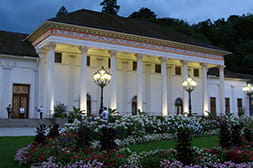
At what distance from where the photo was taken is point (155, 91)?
118ft

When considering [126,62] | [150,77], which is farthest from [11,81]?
[150,77]

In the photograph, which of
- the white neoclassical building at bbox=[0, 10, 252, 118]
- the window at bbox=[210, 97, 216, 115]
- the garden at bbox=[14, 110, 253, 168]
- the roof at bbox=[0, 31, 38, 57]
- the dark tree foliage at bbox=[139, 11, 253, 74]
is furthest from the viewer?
the dark tree foliage at bbox=[139, 11, 253, 74]

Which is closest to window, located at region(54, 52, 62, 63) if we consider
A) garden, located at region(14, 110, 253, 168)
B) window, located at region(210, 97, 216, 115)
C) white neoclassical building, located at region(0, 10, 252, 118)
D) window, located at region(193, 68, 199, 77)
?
white neoclassical building, located at region(0, 10, 252, 118)

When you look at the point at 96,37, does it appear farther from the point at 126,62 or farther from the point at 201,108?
the point at 201,108

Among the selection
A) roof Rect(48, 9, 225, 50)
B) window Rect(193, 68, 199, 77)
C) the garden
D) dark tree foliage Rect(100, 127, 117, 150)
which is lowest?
the garden

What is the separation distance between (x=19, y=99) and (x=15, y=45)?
5251 millimetres

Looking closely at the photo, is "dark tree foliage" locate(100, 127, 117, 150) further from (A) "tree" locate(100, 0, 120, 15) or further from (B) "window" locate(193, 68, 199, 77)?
(A) "tree" locate(100, 0, 120, 15)

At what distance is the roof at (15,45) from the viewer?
1120 inches

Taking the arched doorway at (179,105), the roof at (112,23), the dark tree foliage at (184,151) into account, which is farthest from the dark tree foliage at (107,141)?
the arched doorway at (179,105)

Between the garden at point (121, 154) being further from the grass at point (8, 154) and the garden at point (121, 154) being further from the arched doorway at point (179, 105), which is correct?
the arched doorway at point (179, 105)

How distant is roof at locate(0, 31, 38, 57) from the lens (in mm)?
28453

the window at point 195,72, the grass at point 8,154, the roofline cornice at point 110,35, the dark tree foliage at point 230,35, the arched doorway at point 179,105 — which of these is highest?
the dark tree foliage at point 230,35

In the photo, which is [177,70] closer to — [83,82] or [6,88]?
[83,82]

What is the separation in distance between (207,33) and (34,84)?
4514 centimetres
